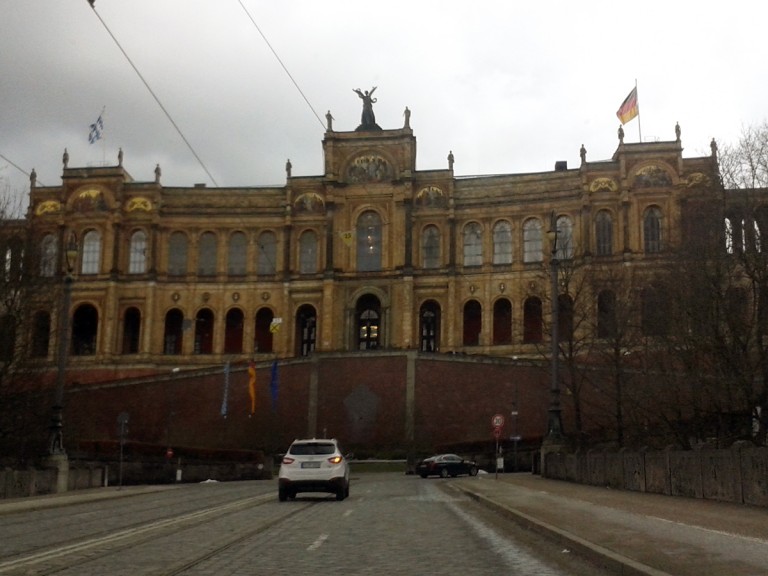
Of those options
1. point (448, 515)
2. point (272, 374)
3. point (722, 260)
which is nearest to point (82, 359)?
point (272, 374)

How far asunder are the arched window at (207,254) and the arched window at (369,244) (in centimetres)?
1171

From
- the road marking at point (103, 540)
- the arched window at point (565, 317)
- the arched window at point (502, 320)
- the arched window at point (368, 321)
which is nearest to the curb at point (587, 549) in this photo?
the road marking at point (103, 540)

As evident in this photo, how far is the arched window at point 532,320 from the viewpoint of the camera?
2835 inches

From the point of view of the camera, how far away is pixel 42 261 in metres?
45.0

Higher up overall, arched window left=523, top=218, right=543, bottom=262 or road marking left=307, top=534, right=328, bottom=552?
arched window left=523, top=218, right=543, bottom=262

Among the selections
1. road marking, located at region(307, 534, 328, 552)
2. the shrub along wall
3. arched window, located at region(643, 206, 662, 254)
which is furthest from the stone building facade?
road marking, located at region(307, 534, 328, 552)

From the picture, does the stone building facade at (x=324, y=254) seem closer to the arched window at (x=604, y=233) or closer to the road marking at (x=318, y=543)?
the arched window at (x=604, y=233)

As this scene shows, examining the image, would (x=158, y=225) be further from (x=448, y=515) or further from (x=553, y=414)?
(x=448, y=515)

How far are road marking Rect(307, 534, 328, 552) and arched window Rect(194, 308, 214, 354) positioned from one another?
62709mm

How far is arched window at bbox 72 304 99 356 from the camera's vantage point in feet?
247

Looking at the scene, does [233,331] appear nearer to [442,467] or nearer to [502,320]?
[502,320]

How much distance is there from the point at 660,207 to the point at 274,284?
29721 mm

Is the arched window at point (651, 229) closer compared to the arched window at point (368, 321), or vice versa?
the arched window at point (651, 229)

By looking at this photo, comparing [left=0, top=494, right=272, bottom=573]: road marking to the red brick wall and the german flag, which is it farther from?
the german flag
